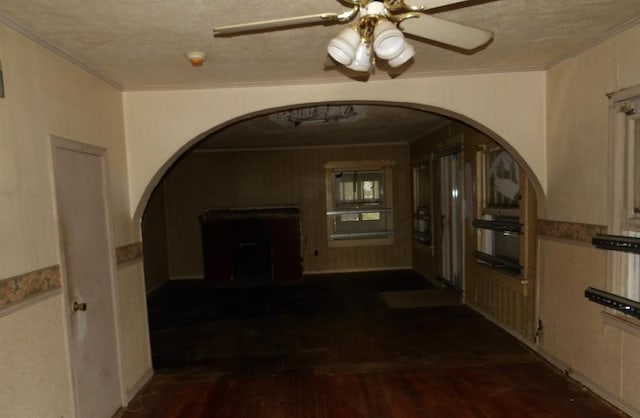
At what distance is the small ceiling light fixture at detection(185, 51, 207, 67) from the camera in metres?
2.18

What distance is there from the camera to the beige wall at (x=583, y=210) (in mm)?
2199

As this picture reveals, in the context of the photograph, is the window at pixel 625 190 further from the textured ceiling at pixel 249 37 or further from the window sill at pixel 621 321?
the textured ceiling at pixel 249 37

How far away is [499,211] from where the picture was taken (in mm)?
3611

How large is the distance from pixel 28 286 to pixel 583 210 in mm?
3329

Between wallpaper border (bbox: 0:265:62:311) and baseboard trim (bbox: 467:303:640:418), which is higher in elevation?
wallpaper border (bbox: 0:265:62:311)

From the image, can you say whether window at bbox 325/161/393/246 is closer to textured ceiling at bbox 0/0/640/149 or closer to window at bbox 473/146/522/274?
window at bbox 473/146/522/274

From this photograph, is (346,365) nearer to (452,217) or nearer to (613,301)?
(613,301)

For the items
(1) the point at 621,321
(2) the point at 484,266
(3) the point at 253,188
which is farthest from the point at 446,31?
(3) the point at 253,188

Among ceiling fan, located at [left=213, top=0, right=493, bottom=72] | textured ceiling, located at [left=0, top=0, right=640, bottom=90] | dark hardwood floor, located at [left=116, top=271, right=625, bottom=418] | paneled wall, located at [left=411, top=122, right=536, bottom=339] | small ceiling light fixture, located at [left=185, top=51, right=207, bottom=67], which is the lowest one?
dark hardwood floor, located at [left=116, top=271, right=625, bottom=418]

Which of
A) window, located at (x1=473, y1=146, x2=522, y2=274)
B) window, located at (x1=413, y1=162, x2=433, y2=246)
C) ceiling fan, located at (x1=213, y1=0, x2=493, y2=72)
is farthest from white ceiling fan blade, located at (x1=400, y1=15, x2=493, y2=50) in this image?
window, located at (x1=413, y1=162, x2=433, y2=246)

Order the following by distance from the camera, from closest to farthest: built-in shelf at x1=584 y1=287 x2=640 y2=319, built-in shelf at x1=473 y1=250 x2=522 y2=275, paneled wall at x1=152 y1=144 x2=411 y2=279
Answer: built-in shelf at x1=584 y1=287 x2=640 y2=319
built-in shelf at x1=473 y1=250 x2=522 y2=275
paneled wall at x1=152 y1=144 x2=411 y2=279

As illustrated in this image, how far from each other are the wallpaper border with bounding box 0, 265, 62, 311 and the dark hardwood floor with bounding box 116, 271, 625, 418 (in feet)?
3.88

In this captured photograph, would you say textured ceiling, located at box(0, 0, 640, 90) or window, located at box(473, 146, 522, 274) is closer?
textured ceiling, located at box(0, 0, 640, 90)

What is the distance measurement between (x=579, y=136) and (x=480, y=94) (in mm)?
743
